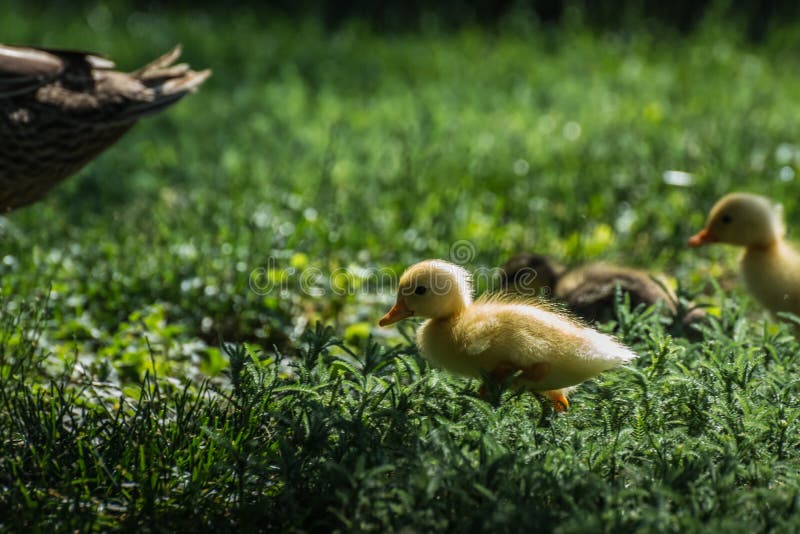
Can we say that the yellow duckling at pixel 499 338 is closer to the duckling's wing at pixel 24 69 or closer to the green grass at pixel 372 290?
the green grass at pixel 372 290

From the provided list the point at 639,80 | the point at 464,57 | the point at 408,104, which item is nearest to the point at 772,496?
the point at 408,104

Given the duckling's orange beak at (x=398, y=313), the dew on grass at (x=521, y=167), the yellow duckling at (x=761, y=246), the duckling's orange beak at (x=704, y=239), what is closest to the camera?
the duckling's orange beak at (x=398, y=313)

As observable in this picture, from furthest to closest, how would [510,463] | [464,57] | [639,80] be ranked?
[464,57] < [639,80] < [510,463]

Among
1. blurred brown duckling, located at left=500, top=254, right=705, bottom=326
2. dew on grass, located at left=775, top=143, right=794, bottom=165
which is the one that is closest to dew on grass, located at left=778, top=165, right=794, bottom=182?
dew on grass, located at left=775, top=143, right=794, bottom=165

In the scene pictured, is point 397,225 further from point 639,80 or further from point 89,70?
point 639,80

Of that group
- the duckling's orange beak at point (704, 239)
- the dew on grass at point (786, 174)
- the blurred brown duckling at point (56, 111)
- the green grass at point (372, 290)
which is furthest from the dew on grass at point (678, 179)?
the blurred brown duckling at point (56, 111)

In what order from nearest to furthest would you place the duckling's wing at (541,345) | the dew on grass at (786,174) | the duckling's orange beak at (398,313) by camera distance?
the duckling's wing at (541,345) → the duckling's orange beak at (398,313) → the dew on grass at (786,174)

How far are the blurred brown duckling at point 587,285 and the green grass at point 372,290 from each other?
228 mm

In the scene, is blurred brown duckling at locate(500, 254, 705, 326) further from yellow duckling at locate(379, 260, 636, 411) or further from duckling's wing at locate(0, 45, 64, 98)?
duckling's wing at locate(0, 45, 64, 98)

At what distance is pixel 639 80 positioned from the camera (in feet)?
32.1

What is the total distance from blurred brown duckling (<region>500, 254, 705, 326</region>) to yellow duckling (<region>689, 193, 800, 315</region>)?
0.32 meters

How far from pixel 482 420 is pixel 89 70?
293cm

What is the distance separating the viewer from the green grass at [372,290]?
3.34 metres

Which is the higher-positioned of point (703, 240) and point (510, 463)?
point (510, 463)
